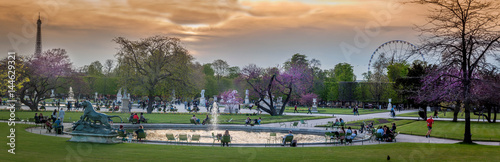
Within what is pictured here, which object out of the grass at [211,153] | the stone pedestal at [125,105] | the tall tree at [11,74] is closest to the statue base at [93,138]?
the grass at [211,153]

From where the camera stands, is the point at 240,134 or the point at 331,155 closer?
the point at 331,155

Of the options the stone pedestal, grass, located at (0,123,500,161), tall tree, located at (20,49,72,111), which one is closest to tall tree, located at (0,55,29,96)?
tall tree, located at (20,49,72,111)

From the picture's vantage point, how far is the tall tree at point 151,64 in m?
48.7

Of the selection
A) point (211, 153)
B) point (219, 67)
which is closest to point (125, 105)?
point (211, 153)

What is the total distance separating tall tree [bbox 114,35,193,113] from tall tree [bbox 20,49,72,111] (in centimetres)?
675

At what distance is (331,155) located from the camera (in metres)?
16.8

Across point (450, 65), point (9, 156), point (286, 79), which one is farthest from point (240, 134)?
point (286, 79)

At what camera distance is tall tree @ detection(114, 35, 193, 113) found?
4872 centimetres

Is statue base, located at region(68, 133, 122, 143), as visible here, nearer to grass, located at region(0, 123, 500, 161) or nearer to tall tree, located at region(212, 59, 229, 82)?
grass, located at region(0, 123, 500, 161)

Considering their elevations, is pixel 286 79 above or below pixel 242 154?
above

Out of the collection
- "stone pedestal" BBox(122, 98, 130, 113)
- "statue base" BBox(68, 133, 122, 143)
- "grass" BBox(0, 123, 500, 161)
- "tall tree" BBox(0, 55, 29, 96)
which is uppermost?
"tall tree" BBox(0, 55, 29, 96)

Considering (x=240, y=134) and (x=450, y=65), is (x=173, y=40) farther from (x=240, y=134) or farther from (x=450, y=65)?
(x=450, y=65)

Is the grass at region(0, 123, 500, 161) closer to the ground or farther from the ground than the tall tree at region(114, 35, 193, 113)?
closer to the ground

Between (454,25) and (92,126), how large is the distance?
57.8 feet
